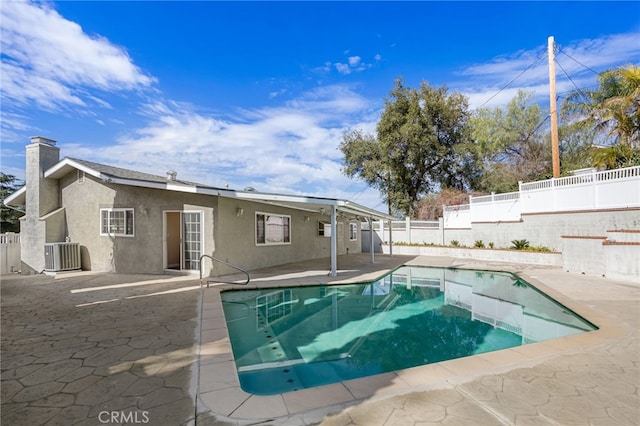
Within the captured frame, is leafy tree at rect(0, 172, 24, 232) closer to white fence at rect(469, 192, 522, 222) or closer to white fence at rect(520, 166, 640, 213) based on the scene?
white fence at rect(469, 192, 522, 222)

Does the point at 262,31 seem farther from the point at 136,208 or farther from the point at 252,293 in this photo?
the point at 252,293

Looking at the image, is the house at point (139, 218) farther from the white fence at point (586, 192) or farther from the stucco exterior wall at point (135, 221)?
the white fence at point (586, 192)

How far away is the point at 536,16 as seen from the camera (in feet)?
48.7

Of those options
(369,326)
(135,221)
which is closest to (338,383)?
(369,326)

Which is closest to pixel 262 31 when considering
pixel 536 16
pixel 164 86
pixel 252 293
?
pixel 164 86

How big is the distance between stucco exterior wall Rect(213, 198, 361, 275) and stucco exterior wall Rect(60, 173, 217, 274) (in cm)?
48

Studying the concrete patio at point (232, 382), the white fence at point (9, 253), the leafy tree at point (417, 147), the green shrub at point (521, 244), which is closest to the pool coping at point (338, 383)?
the concrete patio at point (232, 382)

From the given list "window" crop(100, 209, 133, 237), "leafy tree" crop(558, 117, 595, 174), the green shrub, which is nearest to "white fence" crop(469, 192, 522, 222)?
the green shrub

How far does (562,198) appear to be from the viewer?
1401 centimetres

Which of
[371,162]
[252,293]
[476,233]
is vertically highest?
[371,162]

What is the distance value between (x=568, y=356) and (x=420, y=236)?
1713 centimetres

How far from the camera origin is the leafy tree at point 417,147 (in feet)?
78.7

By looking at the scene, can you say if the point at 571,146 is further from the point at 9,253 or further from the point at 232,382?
the point at 9,253

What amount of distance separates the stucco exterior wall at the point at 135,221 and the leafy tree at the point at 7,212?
20.2 meters
